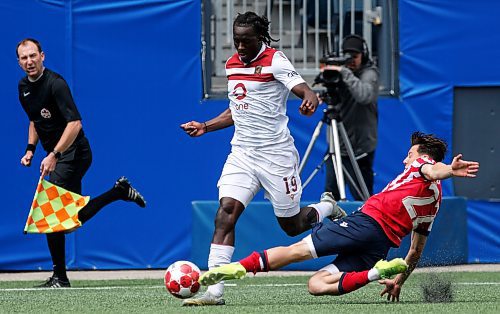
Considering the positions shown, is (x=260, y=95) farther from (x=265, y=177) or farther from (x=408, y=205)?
(x=408, y=205)

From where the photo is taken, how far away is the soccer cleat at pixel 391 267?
23.5ft

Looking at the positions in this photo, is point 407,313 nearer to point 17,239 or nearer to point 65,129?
point 65,129

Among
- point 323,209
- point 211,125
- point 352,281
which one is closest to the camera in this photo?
point 352,281

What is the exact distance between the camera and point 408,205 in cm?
766

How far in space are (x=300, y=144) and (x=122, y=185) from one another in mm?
2604

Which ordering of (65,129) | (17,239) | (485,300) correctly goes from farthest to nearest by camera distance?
(17,239)
(65,129)
(485,300)

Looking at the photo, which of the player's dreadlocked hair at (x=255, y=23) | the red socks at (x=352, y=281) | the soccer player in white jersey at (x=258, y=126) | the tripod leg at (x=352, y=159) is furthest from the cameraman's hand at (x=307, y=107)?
the tripod leg at (x=352, y=159)

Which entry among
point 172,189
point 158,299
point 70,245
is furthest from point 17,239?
point 158,299

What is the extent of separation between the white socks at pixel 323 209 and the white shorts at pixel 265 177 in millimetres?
425

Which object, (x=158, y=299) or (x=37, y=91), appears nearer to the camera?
(x=158, y=299)

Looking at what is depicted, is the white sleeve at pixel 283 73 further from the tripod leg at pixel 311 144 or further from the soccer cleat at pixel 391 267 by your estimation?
the tripod leg at pixel 311 144

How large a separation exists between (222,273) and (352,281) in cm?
84

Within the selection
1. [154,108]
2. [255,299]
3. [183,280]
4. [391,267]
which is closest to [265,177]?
[255,299]

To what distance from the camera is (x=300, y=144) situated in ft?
42.0
